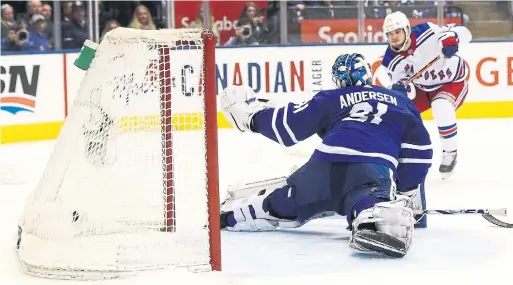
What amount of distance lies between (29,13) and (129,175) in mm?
4683

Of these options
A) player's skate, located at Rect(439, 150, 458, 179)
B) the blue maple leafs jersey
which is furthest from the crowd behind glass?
the blue maple leafs jersey

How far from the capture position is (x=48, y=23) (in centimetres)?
787

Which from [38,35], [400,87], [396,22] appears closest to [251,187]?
[400,87]

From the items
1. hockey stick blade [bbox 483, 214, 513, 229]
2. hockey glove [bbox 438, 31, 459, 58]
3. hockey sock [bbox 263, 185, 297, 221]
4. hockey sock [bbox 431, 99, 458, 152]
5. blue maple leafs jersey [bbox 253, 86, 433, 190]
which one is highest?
hockey glove [bbox 438, 31, 459, 58]

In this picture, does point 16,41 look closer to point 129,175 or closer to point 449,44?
point 449,44

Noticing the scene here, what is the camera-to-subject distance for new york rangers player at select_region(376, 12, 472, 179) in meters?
5.61

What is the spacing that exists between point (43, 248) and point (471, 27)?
6242 mm

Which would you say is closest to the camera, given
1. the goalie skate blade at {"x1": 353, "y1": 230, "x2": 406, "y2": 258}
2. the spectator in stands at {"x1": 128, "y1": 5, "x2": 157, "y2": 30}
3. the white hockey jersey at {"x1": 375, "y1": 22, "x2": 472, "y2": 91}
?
the goalie skate blade at {"x1": 353, "y1": 230, "x2": 406, "y2": 258}

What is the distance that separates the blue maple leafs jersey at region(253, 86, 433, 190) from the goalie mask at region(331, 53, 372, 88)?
0.11ft

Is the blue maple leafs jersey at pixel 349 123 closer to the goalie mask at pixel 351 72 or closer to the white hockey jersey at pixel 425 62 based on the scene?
the goalie mask at pixel 351 72

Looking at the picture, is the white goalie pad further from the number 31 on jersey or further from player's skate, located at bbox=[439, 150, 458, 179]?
player's skate, located at bbox=[439, 150, 458, 179]

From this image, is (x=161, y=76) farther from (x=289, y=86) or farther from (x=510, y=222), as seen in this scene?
(x=289, y=86)

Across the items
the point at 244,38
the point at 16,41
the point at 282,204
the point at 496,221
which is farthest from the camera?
the point at 244,38

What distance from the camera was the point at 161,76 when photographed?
10.9ft
